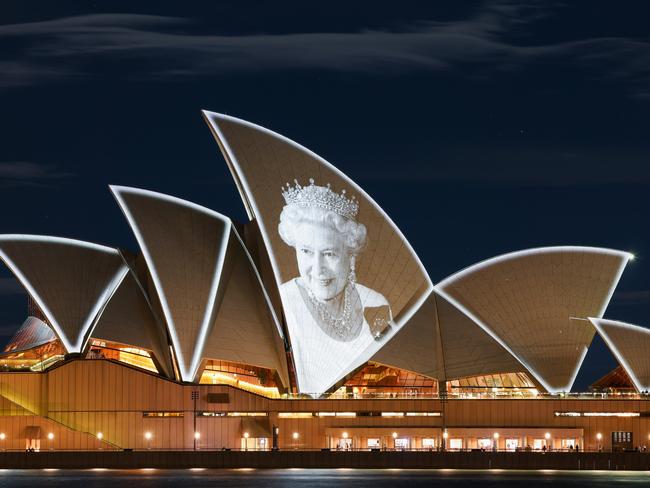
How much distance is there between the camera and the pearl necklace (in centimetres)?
9094

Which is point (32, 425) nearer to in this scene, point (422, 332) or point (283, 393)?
point (283, 393)

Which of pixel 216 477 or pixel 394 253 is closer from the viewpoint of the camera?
pixel 216 477

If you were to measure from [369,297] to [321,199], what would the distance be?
232 inches

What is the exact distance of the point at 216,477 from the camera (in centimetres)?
7650

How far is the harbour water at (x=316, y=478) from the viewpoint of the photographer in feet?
235

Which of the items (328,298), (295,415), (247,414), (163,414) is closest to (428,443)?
(295,415)

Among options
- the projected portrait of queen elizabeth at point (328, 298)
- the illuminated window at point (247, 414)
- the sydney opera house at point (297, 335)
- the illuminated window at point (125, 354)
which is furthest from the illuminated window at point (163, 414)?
the projected portrait of queen elizabeth at point (328, 298)

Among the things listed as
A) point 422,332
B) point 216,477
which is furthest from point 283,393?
point 216,477

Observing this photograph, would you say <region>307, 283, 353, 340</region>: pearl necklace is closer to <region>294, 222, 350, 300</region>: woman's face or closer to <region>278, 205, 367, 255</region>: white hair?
<region>294, 222, 350, 300</region>: woman's face

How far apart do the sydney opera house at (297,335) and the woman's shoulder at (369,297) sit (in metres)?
0.08

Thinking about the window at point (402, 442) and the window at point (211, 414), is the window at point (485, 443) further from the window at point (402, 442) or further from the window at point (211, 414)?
the window at point (211, 414)

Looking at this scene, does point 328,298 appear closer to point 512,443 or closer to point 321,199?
point 321,199

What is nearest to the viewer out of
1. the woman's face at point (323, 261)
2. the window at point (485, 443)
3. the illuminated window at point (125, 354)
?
the illuminated window at point (125, 354)

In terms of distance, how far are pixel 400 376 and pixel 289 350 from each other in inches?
246
